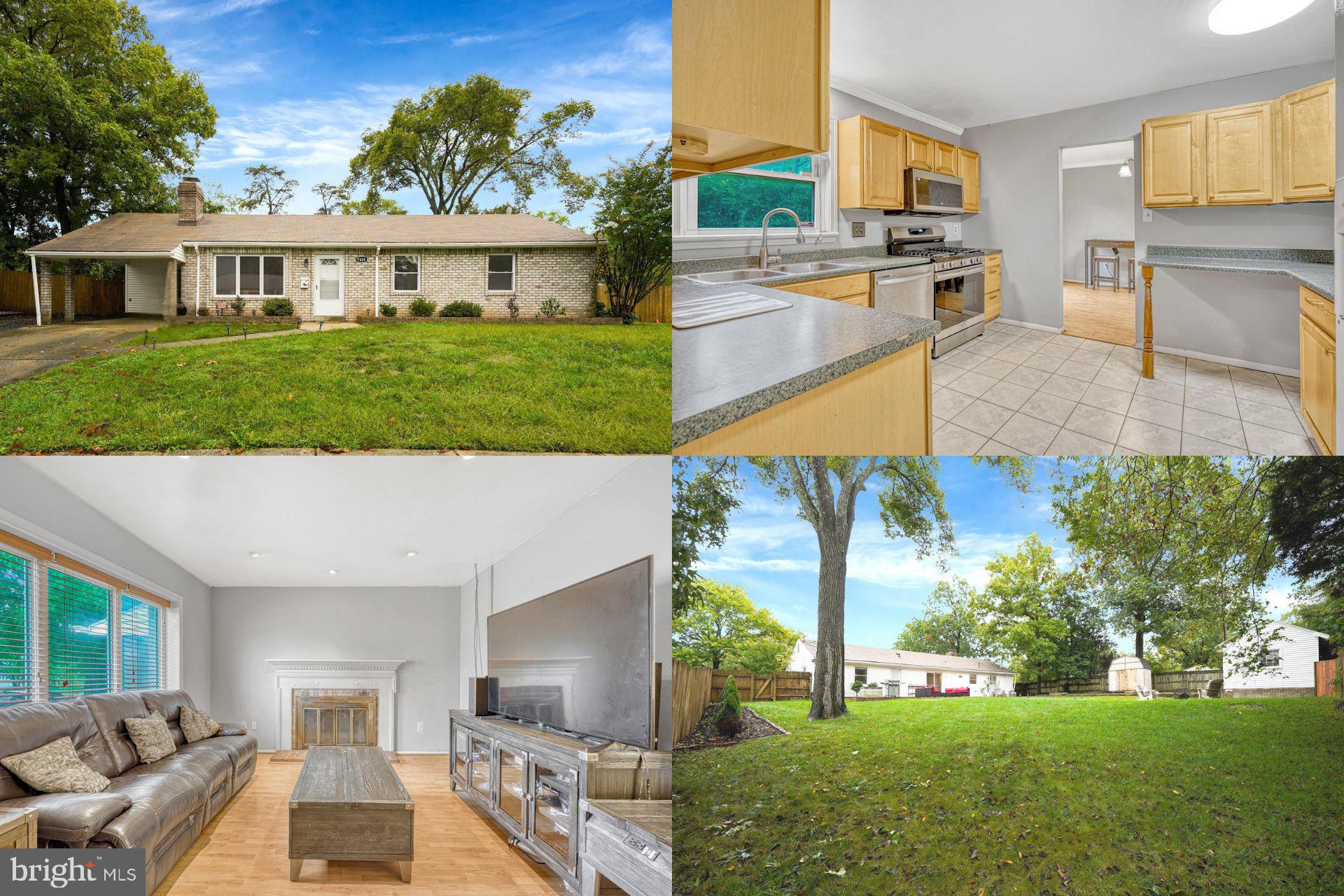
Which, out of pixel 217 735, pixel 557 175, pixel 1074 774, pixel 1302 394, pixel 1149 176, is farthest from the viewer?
pixel 1149 176

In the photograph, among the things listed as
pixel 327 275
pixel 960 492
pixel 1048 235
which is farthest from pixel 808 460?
pixel 1048 235

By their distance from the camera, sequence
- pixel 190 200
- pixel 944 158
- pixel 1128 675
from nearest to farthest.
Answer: pixel 1128 675, pixel 190 200, pixel 944 158

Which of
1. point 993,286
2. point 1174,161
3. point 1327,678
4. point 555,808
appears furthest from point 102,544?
point 993,286

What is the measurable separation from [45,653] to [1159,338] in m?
7.91

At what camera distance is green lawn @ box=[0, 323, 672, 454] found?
2.80 meters

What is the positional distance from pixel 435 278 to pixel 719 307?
4.56 ft

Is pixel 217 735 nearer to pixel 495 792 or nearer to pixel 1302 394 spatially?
pixel 495 792

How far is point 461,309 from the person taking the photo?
3246 mm

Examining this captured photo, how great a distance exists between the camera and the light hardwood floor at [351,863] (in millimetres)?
2479

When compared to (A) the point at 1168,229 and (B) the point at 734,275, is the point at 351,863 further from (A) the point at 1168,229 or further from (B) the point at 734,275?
(A) the point at 1168,229

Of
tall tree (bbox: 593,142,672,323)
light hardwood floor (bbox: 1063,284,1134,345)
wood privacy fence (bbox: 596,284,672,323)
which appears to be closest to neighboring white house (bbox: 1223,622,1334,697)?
wood privacy fence (bbox: 596,284,672,323)

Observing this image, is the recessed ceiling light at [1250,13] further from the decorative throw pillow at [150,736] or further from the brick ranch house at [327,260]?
the decorative throw pillow at [150,736]

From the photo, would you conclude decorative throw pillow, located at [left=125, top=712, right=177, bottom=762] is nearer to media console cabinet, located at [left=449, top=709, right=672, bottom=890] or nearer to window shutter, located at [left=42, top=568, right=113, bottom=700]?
window shutter, located at [left=42, top=568, right=113, bottom=700]

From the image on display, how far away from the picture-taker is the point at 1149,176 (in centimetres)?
613
